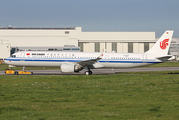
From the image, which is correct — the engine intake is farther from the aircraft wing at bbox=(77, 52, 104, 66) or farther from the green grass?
the green grass

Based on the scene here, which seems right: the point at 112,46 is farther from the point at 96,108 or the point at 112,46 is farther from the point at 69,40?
the point at 96,108

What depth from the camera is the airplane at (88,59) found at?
38438mm

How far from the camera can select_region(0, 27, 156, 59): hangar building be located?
114000mm

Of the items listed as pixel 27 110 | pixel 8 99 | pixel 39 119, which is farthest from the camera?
pixel 8 99

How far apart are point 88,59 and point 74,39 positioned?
249ft

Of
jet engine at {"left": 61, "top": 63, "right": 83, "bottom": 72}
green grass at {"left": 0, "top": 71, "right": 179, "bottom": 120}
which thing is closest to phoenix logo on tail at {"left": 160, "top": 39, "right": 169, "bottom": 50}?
jet engine at {"left": 61, "top": 63, "right": 83, "bottom": 72}

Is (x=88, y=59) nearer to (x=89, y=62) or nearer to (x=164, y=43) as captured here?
(x=89, y=62)

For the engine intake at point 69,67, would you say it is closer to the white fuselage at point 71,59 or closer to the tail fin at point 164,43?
the white fuselage at point 71,59

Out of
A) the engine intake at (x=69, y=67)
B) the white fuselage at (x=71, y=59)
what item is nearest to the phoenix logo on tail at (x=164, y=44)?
the white fuselage at (x=71, y=59)

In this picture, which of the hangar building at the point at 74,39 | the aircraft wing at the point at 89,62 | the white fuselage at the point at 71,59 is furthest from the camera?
the hangar building at the point at 74,39

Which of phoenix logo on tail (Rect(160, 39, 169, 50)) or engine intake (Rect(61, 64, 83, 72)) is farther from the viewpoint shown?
phoenix logo on tail (Rect(160, 39, 169, 50))

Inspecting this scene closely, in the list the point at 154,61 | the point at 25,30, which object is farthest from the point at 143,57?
the point at 25,30

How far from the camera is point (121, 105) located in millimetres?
15492

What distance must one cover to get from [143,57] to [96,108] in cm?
2748
